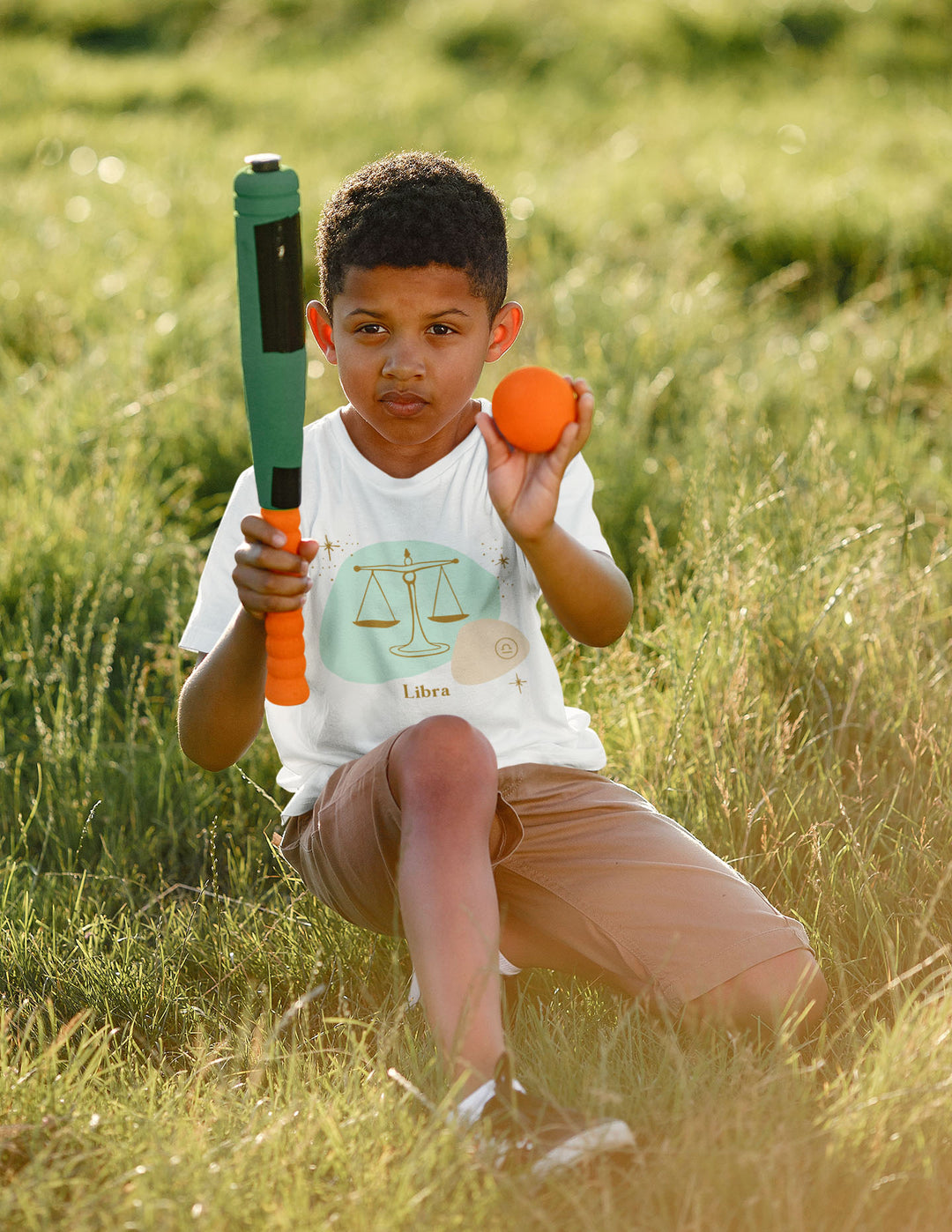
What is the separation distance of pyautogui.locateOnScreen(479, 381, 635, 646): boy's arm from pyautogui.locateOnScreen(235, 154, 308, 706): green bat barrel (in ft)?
0.94

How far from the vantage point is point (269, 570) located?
5.45 ft

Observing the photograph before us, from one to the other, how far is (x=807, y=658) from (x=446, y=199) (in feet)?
3.85

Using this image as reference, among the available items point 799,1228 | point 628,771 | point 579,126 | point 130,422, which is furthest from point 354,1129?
point 579,126

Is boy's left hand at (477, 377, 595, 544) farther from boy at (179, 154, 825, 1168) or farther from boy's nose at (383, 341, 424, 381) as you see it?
boy's nose at (383, 341, 424, 381)

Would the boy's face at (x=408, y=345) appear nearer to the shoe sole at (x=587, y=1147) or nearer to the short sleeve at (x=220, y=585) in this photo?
the short sleeve at (x=220, y=585)

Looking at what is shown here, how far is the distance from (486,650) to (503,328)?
1.67ft

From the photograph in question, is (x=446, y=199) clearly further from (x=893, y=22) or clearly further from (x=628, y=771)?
(x=893, y=22)

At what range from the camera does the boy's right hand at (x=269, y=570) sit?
5.38ft

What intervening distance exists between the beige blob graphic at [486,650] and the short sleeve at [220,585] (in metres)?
0.35

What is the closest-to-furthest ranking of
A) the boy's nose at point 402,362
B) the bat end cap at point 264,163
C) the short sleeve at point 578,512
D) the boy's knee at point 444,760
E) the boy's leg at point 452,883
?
the bat end cap at point 264,163
the boy's leg at point 452,883
the boy's knee at point 444,760
the boy's nose at point 402,362
the short sleeve at point 578,512

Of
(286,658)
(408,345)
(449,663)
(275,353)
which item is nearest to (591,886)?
(449,663)

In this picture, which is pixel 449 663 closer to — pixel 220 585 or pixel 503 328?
pixel 220 585

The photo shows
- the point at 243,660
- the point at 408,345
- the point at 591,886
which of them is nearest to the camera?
the point at 243,660

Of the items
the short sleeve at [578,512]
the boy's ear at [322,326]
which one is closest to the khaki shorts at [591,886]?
the short sleeve at [578,512]
